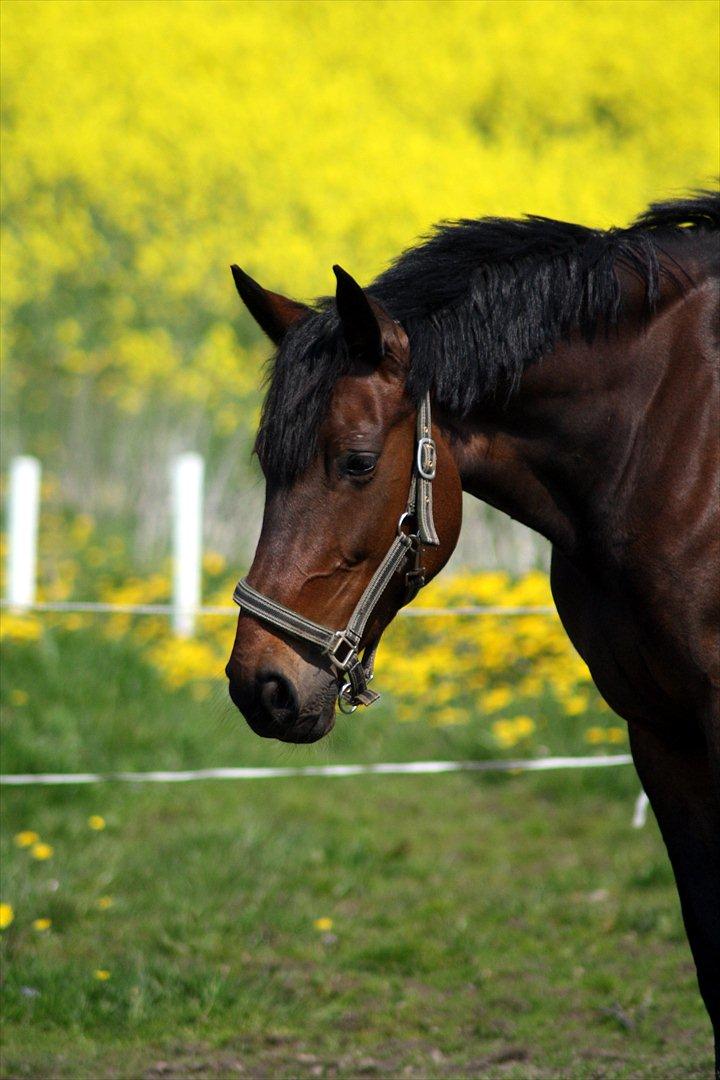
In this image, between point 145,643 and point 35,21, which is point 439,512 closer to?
point 145,643

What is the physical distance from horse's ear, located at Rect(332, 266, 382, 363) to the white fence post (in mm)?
5163

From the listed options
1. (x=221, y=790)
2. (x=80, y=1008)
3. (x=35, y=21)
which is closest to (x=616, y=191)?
(x=35, y=21)

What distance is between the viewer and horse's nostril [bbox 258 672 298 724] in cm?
210

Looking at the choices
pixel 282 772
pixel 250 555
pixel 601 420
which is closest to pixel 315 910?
pixel 282 772

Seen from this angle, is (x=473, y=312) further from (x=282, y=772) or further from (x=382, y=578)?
(x=282, y=772)

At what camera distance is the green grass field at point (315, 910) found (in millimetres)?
3432

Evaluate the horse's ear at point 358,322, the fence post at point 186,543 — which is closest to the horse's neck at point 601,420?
the horse's ear at point 358,322

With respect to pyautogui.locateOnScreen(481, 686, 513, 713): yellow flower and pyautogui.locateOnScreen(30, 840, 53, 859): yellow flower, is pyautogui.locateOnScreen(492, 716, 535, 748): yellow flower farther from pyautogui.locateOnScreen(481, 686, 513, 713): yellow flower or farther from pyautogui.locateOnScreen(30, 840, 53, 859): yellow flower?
pyautogui.locateOnScreen(30, 840, 53, 859): yellow flower

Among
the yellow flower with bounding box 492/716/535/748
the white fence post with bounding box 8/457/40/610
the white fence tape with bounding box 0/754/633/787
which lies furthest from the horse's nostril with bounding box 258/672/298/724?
the white fence post with bounding box 8/457/40/610

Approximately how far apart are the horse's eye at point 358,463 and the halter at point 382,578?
3.4 inches

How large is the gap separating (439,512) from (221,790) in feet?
13.0

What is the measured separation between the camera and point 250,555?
32.8ft

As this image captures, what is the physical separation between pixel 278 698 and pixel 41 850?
2.86 m

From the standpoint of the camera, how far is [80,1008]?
357cm
